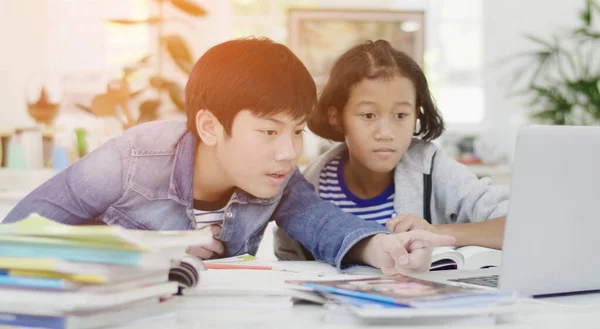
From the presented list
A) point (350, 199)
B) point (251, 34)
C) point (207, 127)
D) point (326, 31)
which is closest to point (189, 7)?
point (251, 34)

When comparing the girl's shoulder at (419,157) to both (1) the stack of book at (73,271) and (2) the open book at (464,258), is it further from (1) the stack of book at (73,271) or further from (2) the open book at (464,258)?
(1) the stack of book at (73,271)

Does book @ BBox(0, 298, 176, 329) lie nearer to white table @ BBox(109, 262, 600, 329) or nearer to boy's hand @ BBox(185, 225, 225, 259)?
white table @ BBox(109, 262, 600, 329)

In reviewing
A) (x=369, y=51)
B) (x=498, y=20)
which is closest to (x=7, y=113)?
(x=369, y=51)

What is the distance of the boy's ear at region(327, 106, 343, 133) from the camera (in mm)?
1926

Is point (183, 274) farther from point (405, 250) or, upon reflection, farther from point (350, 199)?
point (350, 199)

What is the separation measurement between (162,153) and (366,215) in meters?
0.59

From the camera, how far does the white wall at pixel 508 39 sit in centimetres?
481

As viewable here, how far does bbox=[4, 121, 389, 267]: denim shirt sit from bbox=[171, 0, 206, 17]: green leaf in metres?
2.31

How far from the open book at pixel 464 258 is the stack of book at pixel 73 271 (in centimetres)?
69

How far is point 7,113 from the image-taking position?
3.62m

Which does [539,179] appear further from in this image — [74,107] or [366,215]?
[74,107]

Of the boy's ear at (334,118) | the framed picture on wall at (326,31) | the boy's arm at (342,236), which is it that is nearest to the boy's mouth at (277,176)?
the boy's arm at (342,236)

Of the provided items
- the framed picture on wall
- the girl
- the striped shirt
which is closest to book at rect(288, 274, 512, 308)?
the girl

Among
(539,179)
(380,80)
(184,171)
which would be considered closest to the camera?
(539,179)
